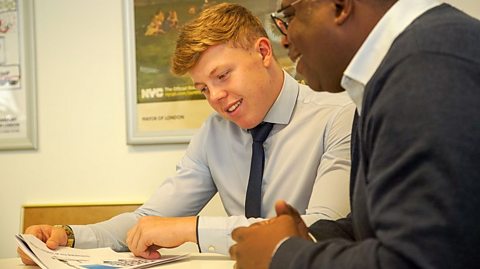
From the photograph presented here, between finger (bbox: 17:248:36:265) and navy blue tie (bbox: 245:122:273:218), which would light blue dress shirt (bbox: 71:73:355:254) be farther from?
finger (bbox: 17:248:36:265)

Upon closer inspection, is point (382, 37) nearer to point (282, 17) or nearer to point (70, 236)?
point (282, 17)

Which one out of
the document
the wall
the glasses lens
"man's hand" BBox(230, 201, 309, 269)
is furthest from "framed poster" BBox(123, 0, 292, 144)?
"man's hand" BBox(230, 201, 309, 269)

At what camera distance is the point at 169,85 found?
81.7 inches

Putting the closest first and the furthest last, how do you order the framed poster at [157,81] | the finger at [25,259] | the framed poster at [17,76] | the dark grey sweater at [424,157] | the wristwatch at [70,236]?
the dark grey sweater at [424,157]
the finger at [25,259]
the wristwatch at [70,236]
the framed poster at [157,81]
the framed poster at [17,76]

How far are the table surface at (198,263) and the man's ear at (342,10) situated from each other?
628 mm

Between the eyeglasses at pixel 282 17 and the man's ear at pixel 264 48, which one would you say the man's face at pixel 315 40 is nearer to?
the eyeglasses at pixel 282 17

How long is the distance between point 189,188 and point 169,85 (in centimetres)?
59

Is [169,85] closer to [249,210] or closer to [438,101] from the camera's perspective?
[249,210]

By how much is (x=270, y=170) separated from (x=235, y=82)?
265 millimetres

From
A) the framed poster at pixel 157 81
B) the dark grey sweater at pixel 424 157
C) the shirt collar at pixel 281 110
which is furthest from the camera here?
the framed poster at pixel 157 81

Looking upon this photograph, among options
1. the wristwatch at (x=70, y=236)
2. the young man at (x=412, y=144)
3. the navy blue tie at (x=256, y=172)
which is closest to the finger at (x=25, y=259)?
the wristwatch at (x=70, y=236)

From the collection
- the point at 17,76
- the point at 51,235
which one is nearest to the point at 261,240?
the point at 51,235

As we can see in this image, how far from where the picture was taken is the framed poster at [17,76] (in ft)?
7.22

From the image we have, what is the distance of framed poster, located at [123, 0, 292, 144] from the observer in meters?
2.06
